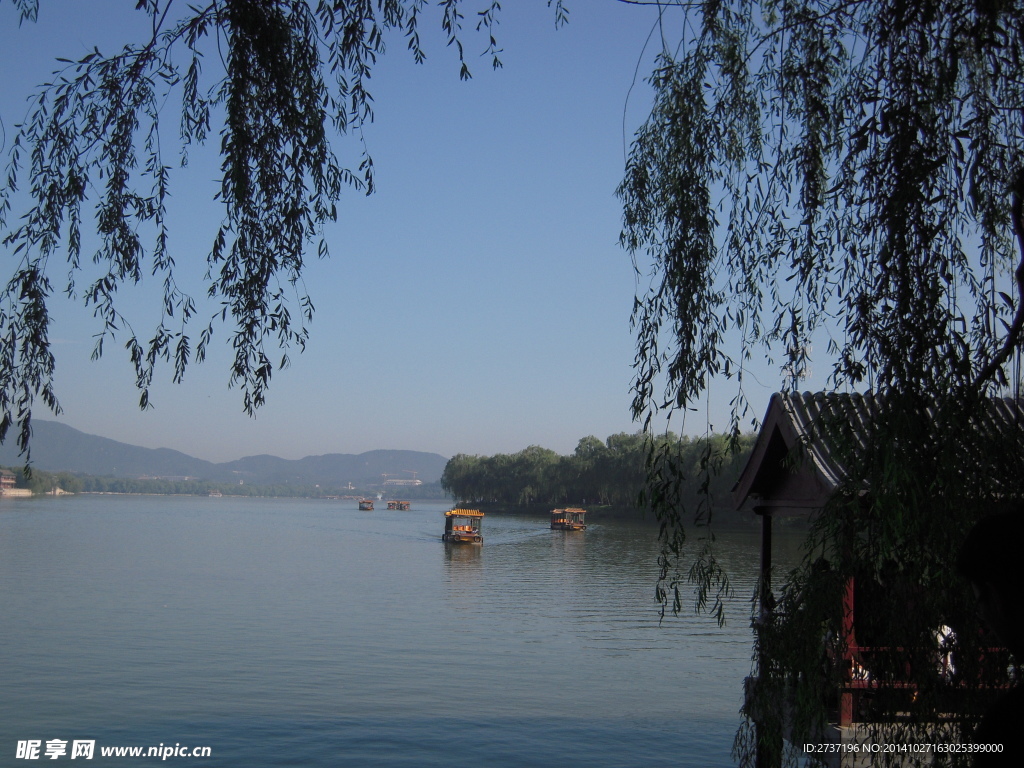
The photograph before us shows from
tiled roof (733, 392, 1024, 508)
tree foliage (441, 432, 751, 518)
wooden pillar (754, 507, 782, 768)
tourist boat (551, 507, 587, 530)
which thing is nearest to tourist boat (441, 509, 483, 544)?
tourist boat (551, 507, 587, 530)

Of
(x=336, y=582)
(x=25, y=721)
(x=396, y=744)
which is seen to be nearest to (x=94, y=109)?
(x=396, y=744)

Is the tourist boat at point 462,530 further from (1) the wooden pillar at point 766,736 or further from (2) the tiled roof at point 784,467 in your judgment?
(1) the wooden pillar at point 766,736

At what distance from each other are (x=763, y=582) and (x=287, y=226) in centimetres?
413

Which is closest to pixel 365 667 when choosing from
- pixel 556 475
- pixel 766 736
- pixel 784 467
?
pixel 784 467

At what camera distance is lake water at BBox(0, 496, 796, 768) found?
12836 mm

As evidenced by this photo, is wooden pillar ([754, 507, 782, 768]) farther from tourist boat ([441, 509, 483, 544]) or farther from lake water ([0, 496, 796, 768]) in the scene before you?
tourist boat ([441, 509, 483, 544])

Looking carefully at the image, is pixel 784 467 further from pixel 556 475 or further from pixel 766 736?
pixel 556 475

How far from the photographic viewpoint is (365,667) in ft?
58.7

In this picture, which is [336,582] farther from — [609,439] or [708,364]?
[609,439]

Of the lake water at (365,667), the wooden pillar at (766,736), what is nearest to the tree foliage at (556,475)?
the lake water at (365,667)

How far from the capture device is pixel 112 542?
51.3m

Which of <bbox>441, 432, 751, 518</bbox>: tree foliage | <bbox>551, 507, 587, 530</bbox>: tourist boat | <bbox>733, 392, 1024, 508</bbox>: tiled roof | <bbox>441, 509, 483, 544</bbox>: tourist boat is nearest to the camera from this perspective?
<bbox>733, 392, 1024, 508</bbox>: tiled roof

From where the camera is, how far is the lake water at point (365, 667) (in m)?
12.8

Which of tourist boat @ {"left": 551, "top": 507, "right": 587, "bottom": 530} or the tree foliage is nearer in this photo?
tourist boat @ {"left": 551, "top": 507, "right": 587, "bottom": 530}
